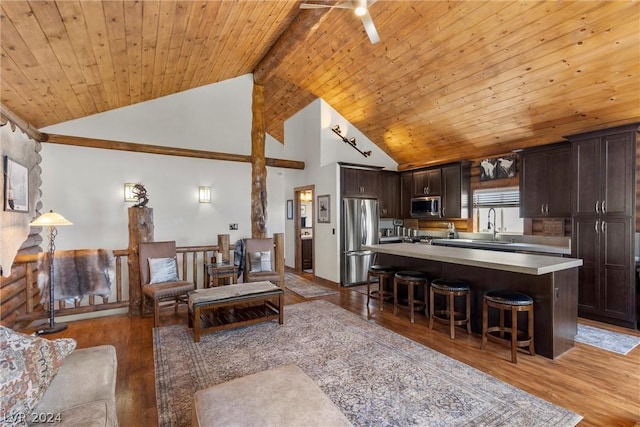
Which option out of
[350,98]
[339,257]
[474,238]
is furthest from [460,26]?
[339,257]

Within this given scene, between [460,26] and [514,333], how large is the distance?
335 centimetres

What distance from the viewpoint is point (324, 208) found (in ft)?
20.2

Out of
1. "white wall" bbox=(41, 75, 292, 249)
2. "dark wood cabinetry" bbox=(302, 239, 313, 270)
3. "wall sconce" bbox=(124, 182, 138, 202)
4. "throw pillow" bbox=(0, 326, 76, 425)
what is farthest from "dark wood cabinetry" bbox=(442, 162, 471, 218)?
"wall sconce" bbox=(124, 182, 138, 202)

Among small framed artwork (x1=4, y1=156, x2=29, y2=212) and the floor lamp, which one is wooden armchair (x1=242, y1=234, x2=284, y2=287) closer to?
the floor lamp

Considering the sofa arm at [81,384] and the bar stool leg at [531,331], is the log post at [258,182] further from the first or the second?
the bar stool leg at [531,331]

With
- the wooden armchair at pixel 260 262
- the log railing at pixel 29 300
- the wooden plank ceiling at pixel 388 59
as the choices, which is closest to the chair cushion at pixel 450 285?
the wooden armchair at pixel 260 262

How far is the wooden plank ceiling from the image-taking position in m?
2.68

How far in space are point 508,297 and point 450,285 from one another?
1.98 ft

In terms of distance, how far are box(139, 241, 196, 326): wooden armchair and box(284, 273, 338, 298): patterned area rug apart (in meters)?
1.99

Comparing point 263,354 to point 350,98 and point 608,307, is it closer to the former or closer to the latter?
point 608,307

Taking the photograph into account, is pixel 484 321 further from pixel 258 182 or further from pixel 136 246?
pixel 136 246

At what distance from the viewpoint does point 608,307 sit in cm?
366

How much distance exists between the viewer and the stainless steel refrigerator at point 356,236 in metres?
5.75

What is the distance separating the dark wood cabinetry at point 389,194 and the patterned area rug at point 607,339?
381 cm
